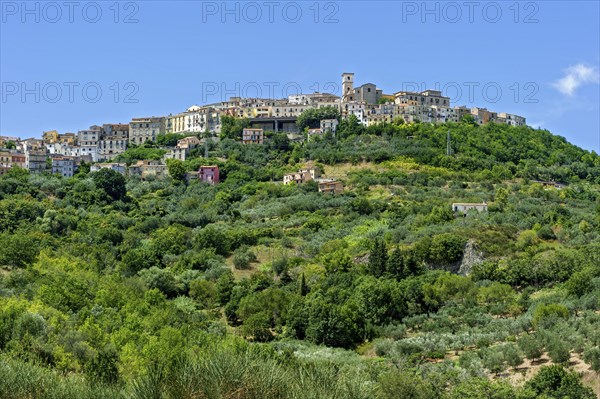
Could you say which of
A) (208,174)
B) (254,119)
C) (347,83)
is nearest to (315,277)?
(208,174)

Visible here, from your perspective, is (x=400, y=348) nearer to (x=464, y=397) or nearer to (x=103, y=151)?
(x=464, y=397)

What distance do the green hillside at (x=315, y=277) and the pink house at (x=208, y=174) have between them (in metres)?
1.42

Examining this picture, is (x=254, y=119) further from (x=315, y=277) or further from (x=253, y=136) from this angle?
(x=315, y=277)

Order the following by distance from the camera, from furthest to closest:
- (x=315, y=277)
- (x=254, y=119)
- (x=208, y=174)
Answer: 1. (x=254, y=119)
2. (x=208, y=174)
3. (x=315, y=277)

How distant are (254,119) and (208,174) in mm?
21595

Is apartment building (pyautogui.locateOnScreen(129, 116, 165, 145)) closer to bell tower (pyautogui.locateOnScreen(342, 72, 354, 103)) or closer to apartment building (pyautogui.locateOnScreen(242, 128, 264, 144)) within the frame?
apartment building (pyautogui.locateOnScreen(242, 128, 264, 144))

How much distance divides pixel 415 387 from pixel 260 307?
20.3 m

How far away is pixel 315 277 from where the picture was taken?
5497cm

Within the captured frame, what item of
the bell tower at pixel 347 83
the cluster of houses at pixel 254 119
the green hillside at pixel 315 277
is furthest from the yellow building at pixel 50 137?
the bell tower at pixel 347 83

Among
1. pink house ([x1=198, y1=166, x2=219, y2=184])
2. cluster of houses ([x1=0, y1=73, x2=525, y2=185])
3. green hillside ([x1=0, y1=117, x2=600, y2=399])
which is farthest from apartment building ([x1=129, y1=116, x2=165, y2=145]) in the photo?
pink house ([x1=198, y1=166, x2=219, y2=184])

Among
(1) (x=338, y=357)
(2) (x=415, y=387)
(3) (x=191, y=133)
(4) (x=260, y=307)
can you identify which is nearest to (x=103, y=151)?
(3) (x=191, y=133)

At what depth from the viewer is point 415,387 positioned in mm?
29531

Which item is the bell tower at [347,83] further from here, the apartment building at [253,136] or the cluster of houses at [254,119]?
the apartment building at [253,136]

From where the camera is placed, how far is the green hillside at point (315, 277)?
29.0 metres
